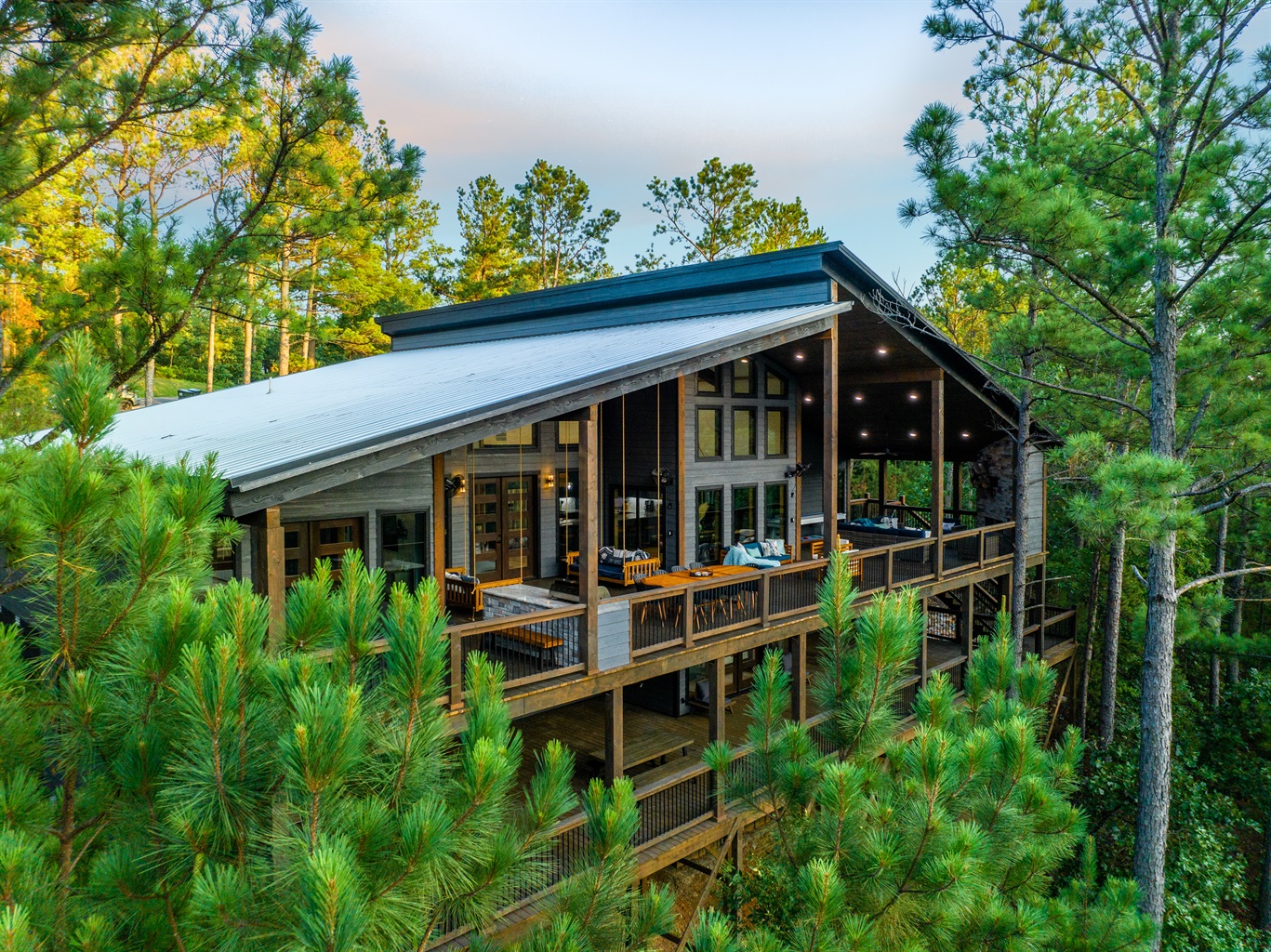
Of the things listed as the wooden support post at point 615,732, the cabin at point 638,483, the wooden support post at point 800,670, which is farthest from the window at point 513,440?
the wooden support post at point 800,670

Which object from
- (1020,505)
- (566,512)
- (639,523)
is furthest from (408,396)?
(1020,505)

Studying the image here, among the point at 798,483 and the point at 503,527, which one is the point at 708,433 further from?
the point at 503,527

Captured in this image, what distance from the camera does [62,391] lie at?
10.1 ft

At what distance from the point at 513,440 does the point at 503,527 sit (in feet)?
5.07

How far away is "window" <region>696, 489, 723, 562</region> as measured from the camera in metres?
14.3

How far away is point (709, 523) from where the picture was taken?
14.5 m

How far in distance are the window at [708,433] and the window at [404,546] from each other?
215 inches

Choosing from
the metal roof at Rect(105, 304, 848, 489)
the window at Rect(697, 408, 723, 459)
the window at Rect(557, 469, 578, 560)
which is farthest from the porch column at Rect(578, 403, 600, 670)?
the window at Rect(697, 408, 723, 459)

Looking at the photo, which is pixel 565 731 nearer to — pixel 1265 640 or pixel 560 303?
pixel 560 303

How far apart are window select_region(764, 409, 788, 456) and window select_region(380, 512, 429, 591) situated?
24.0 feet

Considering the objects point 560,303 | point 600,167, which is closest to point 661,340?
point 560,303

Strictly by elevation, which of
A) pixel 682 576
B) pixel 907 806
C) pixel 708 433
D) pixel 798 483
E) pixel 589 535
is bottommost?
pixel 907 806

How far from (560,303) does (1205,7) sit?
35.6ft

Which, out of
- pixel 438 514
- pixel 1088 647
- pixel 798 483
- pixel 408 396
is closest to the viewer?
pixel 408 396
